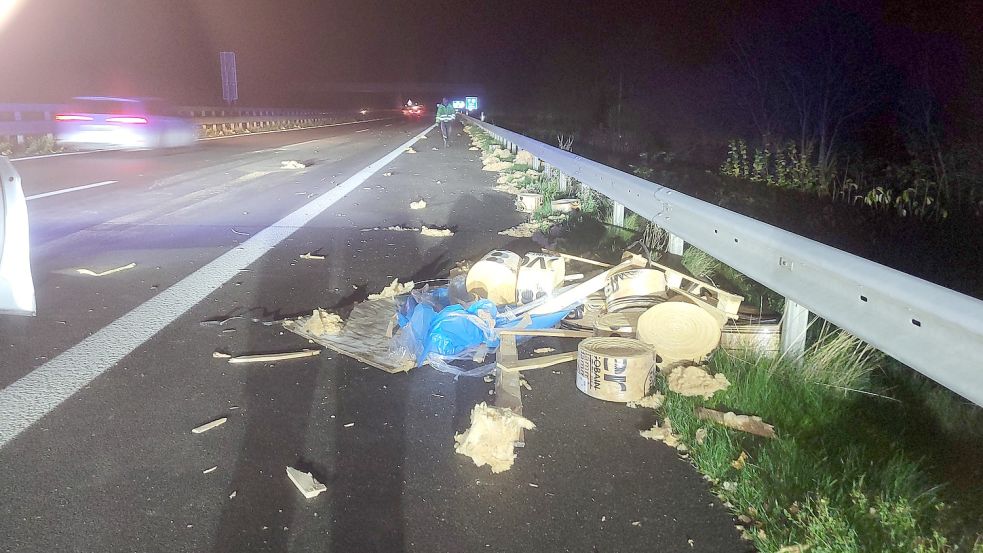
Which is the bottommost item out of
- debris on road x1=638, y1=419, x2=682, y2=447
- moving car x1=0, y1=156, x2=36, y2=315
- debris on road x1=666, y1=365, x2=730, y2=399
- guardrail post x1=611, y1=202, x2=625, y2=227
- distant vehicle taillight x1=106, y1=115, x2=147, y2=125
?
debris on road x1=638, y1=419, x2=682, y2=447

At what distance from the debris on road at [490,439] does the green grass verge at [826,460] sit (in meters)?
0.85

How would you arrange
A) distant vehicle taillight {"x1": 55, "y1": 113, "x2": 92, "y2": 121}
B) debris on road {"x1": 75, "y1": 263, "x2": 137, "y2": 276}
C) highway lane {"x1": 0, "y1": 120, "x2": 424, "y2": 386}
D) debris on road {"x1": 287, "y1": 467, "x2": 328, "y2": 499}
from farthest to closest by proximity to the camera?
distant vehicle taillight {"x1": 55, "y1": 113, "x2": 92, "y2": 121} < debris on road {"x1": 75, "y1": 263, "x2": 137, "y2": 276} < highway lane {"x1": 0, "y1": 120, "x2": 424, "y2": 386} < debris on road {"x1": 287, "y1": 467, "x2": 328, "y2": 499}

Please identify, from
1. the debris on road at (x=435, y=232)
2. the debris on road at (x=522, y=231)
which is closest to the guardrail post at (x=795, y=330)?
the debris on road at (x=522, y=231)

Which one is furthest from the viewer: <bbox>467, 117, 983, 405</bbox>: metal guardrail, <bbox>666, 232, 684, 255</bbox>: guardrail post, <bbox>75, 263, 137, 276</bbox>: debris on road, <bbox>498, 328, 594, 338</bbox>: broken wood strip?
<bbox>75, 263, 137, 276</bbox>: debris on road

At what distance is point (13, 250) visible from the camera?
5.16m

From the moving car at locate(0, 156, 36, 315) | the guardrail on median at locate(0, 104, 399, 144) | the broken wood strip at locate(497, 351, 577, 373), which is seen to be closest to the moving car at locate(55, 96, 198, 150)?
the guardrail on median at locate(0, 104, 399, 144)

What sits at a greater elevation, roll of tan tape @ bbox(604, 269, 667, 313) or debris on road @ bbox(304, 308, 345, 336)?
roll of tan tape @ bbox(604, 269, 667, 313)

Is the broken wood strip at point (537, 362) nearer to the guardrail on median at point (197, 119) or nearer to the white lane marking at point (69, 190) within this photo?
the white lane marking at point (69, 190)

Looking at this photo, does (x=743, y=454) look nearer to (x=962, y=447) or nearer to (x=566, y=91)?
(x=962, y=447)

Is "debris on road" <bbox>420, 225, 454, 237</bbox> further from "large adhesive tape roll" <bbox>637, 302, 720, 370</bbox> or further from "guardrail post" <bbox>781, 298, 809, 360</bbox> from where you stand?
"guardrail post" <bbox>781, 298, 809, 360</bbox>

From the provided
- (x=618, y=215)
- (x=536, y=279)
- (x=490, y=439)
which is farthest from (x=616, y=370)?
(x=618, y=215)

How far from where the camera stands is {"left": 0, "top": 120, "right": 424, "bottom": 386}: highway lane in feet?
19.1

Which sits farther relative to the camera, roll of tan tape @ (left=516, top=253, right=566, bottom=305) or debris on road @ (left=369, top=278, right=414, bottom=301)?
debris on road @ (left=369, top=278, right=414, bottom=301)

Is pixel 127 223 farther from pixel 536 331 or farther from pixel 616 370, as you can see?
pixel 616 370
